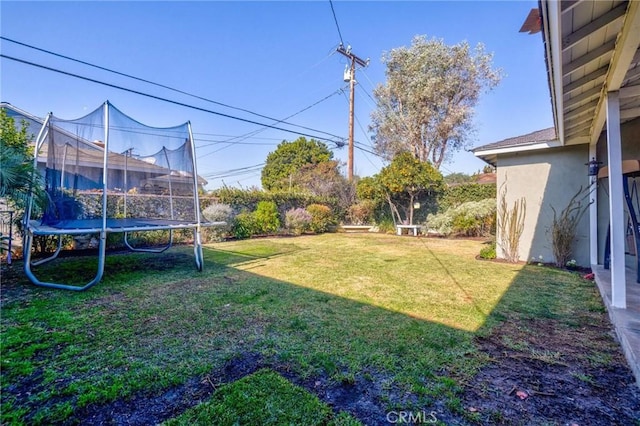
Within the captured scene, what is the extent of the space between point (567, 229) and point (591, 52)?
3932mm

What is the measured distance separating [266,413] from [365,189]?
1076cm

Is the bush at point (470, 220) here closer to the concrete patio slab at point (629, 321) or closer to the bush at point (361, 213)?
the bush at point (361, 213)

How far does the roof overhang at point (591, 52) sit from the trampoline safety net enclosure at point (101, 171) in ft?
15.8

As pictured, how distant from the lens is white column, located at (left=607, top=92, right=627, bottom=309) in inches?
108

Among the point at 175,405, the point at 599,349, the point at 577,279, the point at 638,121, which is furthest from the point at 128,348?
the point at 638,121

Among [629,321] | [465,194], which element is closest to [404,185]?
[465,194]

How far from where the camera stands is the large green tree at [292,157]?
79.6ft

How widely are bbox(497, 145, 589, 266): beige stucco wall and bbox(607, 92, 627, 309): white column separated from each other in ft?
10.4

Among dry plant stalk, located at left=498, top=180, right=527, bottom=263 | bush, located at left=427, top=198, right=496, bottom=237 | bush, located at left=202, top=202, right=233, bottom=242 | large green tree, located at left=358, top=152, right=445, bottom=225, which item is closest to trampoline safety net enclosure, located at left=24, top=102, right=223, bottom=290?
bush, located at left=202, top=202, right=233, bottom=242

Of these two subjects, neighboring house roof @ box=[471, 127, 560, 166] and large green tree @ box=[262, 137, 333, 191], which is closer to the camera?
neighboring house roof @ box=[471, 127, 560, 166]

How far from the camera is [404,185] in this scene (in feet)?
35.6

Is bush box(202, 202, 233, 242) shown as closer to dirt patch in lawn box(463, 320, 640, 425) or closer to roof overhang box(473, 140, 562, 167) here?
roof overhang box(473, 140, 562, 167)

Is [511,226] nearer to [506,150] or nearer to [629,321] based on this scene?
[506,150]

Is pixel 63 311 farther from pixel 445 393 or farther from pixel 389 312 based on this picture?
pixel 445 393
